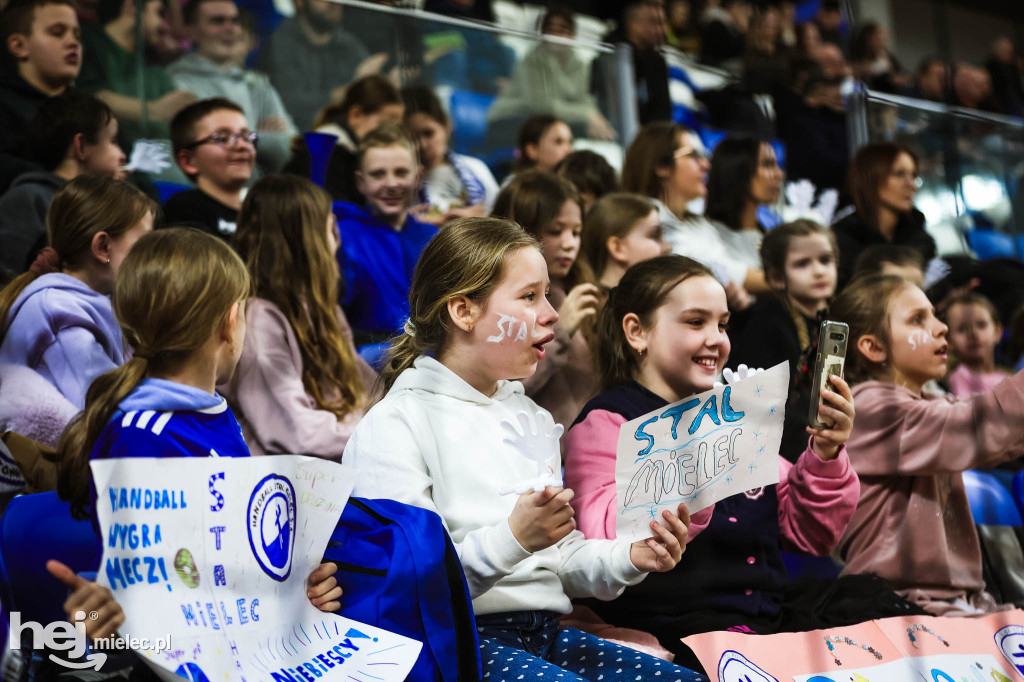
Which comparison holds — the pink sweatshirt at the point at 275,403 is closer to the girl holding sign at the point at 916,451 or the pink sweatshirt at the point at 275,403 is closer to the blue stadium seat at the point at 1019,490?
the girl holding sign at the point at 916,451

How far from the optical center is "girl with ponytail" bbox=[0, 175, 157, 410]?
8.11ft

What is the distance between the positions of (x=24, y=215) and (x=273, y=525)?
1.75 m

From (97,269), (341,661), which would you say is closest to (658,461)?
(341,661)

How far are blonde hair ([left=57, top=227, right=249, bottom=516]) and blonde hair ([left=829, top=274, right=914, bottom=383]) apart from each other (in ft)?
5.58

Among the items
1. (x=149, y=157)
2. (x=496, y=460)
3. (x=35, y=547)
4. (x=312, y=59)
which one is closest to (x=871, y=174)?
(x=312, y=59)

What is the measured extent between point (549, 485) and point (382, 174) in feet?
6.96

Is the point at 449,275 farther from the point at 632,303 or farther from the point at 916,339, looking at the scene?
the point at 916,339

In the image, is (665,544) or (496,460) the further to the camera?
(496,460)

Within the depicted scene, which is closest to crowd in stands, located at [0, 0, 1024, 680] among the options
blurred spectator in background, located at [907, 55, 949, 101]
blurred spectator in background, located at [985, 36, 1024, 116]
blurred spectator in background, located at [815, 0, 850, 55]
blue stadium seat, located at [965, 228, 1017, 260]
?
blue stadium seat, located at [965, 228, 1017, 260]

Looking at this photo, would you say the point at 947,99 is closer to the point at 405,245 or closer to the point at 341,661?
the point at 405,245

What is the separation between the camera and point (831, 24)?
7703mm

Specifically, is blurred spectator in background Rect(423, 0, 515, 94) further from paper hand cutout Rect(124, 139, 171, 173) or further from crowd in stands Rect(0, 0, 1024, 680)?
paper hand cutout Rect(124, 139, 171, 173)

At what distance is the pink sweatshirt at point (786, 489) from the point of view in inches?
89.0

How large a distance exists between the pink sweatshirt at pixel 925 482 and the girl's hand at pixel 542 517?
118cm
